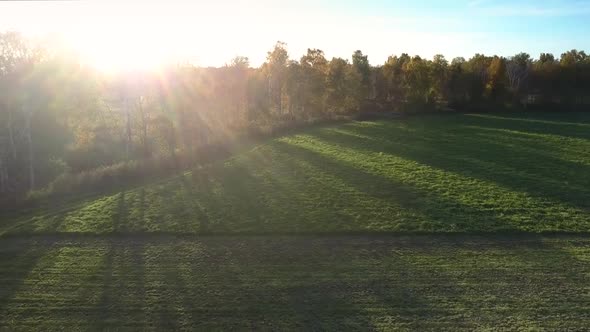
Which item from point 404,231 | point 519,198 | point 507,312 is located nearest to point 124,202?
point 404,231

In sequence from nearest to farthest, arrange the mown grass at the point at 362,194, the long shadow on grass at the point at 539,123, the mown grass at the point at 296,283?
the mown grass at the point at 296,283, the mown grass at the point at 362,194, the long shadow on grass at the point at 539,123

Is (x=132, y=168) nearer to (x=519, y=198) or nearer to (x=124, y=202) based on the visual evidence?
(x=124, y=202)

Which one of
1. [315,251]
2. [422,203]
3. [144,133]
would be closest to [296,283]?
[315,251]

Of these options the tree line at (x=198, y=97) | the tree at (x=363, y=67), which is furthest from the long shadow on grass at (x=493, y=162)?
the tree at (x=363, y=67)

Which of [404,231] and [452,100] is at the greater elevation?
[452,100]

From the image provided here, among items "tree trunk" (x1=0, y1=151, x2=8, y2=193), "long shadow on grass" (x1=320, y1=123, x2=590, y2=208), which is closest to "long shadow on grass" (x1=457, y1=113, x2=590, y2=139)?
"long shadow on grass" (x1=320, y1=123, x2=590, y2=208)

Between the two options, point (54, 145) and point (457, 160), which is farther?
point (54, 145)

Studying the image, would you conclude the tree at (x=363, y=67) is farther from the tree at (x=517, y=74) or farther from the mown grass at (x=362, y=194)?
the mown grass at (x=362, y=194)
